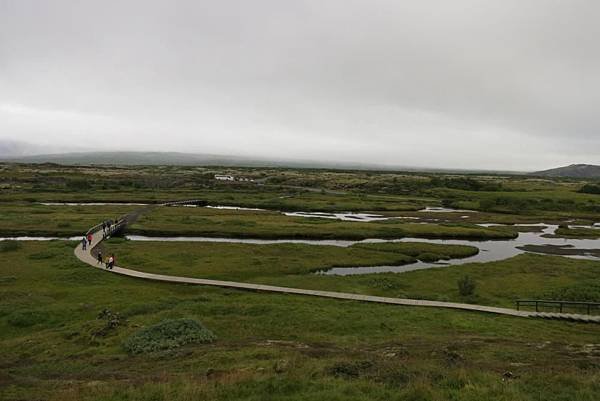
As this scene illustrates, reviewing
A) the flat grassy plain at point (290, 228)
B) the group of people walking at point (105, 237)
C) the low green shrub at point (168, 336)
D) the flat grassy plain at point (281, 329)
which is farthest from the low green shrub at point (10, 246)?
the low green shrub at point (168, 336)

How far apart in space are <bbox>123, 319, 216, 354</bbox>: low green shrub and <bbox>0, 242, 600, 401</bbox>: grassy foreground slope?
2.30 feet

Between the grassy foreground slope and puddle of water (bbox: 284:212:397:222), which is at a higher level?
the grassy foreground slope

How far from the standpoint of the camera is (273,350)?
67.1ft

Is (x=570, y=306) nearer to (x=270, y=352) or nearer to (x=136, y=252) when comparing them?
(x=270, y=352)

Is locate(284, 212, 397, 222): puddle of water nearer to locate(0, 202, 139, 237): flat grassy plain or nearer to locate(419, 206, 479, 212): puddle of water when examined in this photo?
locate(419, 206, 479, 212): puddle of water

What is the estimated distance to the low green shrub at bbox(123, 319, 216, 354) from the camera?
22.2 meters

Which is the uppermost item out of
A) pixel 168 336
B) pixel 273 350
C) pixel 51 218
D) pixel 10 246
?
pixel 273 350

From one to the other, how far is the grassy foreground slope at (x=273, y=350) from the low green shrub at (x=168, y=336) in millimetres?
701

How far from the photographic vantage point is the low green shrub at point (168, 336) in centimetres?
2216

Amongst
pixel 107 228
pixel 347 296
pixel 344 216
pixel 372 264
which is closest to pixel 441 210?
pixel 344 216

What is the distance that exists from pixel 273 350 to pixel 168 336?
687cm

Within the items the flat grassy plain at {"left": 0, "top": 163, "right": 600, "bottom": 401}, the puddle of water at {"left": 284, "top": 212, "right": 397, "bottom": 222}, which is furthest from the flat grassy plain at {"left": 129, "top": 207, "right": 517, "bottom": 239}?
the puddle of water at {"left": 284, "top": 212, "right": 397, "bottom": 222}

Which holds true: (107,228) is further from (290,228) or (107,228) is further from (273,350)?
(273,350)

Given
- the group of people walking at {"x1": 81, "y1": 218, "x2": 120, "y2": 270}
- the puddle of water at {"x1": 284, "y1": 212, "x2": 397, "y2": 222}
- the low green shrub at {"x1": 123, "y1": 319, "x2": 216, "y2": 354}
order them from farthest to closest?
1. the puddle of water at {"x1": 284, "y1": 212, "x2": 397, "y2": 222}
2. the group of people walking at {"x1": 81, "y1": 218, "x2": 120, "y2": 270}
3. the low green shrub at {"x1": 123, "y1": 319, "x2": 216, "y2": 354}
